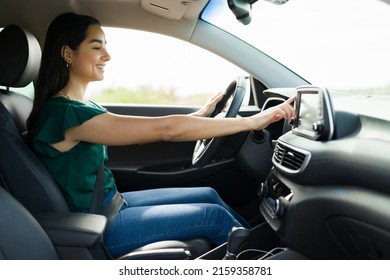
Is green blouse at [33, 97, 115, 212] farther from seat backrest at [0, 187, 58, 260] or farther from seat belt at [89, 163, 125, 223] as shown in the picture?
seat backrest at [0, 187, 58, 260]

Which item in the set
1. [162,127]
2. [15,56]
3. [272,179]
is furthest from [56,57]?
[272,179]

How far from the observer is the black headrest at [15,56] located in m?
1.55

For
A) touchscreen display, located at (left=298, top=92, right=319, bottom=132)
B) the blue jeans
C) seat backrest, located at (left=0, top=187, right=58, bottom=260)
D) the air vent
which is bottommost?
the blue jeans

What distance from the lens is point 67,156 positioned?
1544 mm

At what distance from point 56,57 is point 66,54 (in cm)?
4

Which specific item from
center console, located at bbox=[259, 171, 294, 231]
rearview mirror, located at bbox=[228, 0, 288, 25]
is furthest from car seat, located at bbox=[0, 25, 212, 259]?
rearview mirror, located at bbox=[228, 0, 288, 25]

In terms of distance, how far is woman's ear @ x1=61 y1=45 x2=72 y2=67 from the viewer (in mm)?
1690

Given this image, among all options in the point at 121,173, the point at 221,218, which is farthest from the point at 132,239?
the point at 121,173

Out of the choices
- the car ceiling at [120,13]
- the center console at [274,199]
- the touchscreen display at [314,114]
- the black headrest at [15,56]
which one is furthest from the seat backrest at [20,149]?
the touchscreen display at [314,114]

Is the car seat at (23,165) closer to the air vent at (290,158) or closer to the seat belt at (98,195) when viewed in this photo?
the seat belt at (98,195)

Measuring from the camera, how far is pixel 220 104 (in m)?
1.95

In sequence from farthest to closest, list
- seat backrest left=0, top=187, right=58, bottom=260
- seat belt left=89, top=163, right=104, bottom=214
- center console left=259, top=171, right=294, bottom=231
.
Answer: seat belt left=89, top=163, right=104, bottom=214
center console left=259, top=171, right=294, bottom=231
seat backrest left=0, top=187, right=58, bottom=260

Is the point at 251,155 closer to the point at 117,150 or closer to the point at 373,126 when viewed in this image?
the point at 373,126

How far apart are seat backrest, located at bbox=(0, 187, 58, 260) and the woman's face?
0.58 metres
